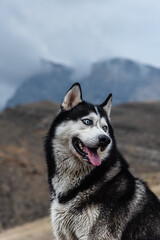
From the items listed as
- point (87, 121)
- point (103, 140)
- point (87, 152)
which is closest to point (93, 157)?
point (87, 152)

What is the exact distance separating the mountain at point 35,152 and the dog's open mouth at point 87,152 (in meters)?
15.9

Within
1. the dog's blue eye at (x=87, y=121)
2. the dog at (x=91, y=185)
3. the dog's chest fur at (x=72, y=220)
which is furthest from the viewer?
the dog's blue eye at (x=87, y=121)

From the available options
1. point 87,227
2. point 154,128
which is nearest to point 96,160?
point 87,227

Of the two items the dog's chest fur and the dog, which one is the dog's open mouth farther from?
the dog's chest fur

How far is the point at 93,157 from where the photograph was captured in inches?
194

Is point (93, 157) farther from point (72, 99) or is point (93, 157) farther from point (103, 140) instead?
point (72, 99)

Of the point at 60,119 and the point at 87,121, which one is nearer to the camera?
the point at 87,121

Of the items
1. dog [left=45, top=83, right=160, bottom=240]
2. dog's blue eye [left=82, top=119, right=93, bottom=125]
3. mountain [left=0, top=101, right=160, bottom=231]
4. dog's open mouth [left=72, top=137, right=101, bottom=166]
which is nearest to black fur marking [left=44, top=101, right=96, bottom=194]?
dog [left=45, top=83, right=160, bottom=240]

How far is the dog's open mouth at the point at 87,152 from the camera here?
16.0 ft

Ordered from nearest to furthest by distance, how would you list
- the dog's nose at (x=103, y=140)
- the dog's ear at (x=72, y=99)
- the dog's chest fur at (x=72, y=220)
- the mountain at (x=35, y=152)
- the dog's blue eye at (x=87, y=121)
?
the dog's chest fur at (x=72, y=220)
the dog's nose at (x=103, y=140)
the dog's blue eye at (x=87, y=121)
the dog's ear at (x=72, y=99)
the mountain at (x=35, y=152)

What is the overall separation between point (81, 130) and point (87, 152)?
36 centimetres

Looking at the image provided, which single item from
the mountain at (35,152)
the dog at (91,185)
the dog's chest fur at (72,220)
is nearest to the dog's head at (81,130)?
the dog at (91,185)

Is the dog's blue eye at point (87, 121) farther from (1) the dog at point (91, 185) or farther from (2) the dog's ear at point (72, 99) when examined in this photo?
(2) the dog's ear at point (72, 99)

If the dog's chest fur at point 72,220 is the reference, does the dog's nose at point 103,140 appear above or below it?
above
